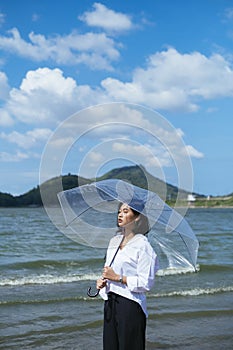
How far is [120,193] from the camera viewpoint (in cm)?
418

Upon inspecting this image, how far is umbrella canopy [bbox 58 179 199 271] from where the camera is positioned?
4.15 m

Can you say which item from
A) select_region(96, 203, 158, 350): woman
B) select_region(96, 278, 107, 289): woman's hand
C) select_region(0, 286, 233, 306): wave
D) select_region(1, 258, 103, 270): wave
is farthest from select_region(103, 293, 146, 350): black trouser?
select_region(1, 258, 103, 270): wave

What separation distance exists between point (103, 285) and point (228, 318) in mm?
5994

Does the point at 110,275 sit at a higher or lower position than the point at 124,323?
higher

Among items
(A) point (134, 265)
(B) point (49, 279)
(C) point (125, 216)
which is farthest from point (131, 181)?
(B) point (49, 279)

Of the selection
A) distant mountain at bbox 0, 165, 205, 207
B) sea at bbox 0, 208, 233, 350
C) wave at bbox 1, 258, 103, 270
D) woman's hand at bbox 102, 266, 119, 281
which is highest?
distant mountain at bbox 0, 165, 205, 207

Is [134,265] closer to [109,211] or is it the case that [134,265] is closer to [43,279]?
[109,211]

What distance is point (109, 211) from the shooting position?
4348 millimetres

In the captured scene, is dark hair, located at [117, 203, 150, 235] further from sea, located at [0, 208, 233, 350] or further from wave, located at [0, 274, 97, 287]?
wave, located at [0, 274, 97, 287]

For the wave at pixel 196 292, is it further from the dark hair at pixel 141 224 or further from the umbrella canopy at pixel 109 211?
the dark hair at pixel 141 224

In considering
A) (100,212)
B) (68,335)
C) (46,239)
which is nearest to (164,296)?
(68,335)

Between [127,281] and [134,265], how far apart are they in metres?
0.14

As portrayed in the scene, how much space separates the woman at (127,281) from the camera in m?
4.07

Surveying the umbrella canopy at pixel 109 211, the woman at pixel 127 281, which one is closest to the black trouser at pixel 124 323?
the woman at pixel 127 281
